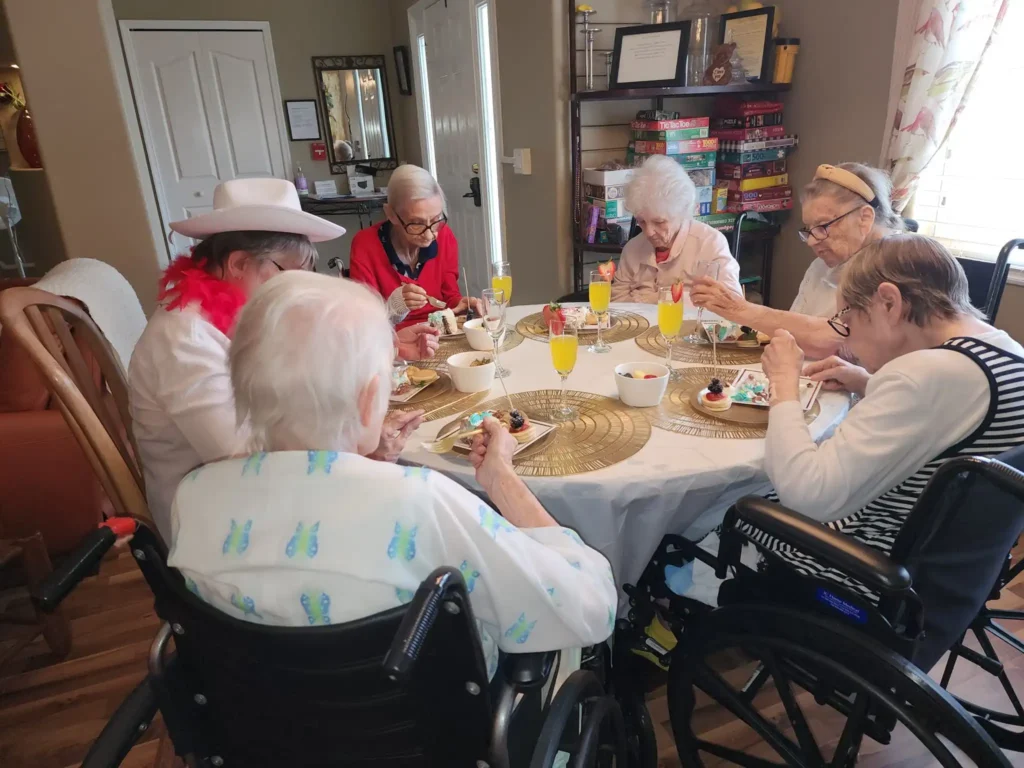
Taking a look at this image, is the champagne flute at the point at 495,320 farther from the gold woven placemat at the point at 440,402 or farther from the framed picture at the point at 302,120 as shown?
the framed picture at the point at 302,120

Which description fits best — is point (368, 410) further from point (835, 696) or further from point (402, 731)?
point (835, 696)

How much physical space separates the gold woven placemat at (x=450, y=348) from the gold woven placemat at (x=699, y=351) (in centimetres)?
38

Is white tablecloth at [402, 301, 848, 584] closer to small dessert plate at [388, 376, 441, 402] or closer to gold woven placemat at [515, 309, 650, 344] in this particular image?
small dessert plate at [388, 376, 441, 402]

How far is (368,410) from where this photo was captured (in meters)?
0.81

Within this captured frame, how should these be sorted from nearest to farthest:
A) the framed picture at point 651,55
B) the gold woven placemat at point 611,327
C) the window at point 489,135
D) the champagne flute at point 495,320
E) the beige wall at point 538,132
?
1. the champagne flute at point 495,320
2. the gold woven placemat at point 611,327
3. the framed picture at point 651,55
4. the beige wall at point 538,132
5. the window at point 489,135

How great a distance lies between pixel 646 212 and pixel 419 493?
1871mm

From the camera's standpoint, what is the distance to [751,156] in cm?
299

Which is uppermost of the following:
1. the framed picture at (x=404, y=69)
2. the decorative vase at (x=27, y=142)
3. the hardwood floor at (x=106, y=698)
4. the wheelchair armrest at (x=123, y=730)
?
the framed picture at (x=404, y=69)

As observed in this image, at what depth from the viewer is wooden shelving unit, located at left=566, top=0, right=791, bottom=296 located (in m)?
2.74

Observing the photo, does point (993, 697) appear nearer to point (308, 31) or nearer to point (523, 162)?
point (523, 162)

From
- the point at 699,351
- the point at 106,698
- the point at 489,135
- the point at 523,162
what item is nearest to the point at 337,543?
the point at 699,351

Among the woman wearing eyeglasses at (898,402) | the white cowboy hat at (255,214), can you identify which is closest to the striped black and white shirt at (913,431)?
the woman wearing eyeglasses at (898,402)

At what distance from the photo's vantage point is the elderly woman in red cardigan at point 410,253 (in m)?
2.24

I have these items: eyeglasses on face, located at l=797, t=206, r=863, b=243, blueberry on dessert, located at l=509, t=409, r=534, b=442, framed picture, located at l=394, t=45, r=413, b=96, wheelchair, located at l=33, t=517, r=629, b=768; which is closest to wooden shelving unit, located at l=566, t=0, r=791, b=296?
eyeglasses on face, located at l=797, t=206, r=863, b=243
